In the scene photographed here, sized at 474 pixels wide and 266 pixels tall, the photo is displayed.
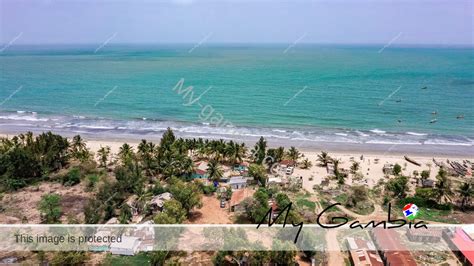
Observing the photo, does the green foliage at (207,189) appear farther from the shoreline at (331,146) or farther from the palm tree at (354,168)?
the shoreline at (331,146)

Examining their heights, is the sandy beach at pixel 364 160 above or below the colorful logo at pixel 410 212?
above

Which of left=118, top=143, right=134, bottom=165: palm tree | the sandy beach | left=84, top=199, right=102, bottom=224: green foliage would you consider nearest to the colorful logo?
the sandy beach

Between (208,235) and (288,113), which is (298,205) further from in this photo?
(288,113)

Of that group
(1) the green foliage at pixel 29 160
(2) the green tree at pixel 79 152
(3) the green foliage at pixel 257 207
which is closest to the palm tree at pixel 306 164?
(3) the green foliage at pixel 257 207

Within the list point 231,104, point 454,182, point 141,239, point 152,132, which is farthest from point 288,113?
point 141,239

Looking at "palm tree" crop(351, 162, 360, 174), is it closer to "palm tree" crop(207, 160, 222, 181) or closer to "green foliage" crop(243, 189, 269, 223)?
"palm tree" crop(207, 160, 222, 181)

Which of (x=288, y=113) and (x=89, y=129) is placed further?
(x=288, y=113)

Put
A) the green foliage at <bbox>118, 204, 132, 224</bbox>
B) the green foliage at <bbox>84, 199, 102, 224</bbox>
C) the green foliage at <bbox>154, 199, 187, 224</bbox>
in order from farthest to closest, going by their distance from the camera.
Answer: the green foliage at <bbox>118, 204, 132, 224</bbox>
the green foliage at <bbox>84, 199, 102, 224</bbox>
the green foliage at <bbox>154, 199, 187, 224</bbox>
